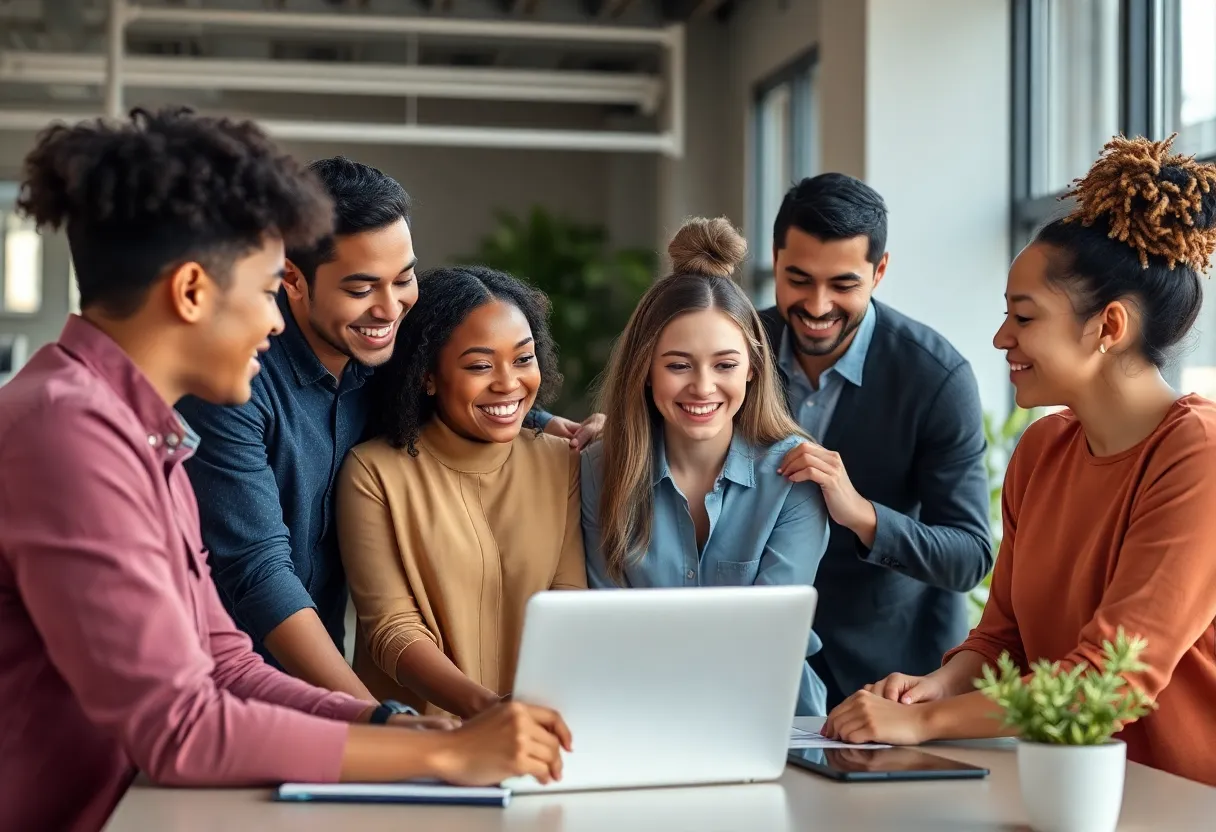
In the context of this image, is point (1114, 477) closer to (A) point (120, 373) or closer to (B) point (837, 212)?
(B) point (837, 212)

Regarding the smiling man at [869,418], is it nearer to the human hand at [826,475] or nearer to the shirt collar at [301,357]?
the human hand at [826,475]

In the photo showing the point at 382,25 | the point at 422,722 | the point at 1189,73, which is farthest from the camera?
the point at 382,25

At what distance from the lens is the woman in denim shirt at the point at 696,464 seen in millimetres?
2330

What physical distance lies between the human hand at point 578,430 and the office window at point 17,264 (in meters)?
5.89

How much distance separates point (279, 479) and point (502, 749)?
3.01 feet

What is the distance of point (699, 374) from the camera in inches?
91.8

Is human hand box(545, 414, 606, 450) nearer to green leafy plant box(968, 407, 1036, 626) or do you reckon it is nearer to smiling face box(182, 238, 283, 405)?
smiling face box(182, 238, 283, 405)

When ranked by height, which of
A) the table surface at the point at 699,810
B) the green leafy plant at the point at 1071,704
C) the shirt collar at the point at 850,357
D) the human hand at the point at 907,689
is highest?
the shirt collar at the point at 850,357

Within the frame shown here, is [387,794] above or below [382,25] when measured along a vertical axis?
below

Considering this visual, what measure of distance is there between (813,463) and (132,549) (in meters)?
1.20

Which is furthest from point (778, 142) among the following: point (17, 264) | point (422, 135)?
point (17, 264)

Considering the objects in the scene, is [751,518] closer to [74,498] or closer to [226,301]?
[226,301]

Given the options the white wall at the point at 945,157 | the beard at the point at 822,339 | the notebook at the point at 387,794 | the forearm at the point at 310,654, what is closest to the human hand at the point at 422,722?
the notebook at the point at 387,794

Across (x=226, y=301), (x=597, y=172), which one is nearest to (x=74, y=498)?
(x=226, y=301)
